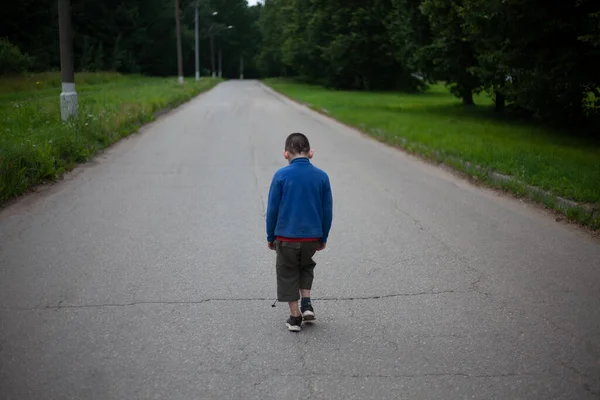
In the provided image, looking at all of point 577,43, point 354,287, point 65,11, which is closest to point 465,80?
point 577,43

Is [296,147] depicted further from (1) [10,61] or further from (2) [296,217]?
(1) [10,61]

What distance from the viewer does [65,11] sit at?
14.3 metres

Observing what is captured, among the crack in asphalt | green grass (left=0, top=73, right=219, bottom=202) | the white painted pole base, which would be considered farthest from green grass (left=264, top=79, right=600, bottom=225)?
the white painted pole base

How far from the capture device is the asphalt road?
366 cm

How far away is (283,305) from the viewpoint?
4980 millimetres

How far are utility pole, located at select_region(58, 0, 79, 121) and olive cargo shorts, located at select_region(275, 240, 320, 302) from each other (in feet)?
39.1

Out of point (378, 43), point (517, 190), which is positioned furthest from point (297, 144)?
point (378, 43)

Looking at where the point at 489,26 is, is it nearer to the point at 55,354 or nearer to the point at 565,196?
the point at 565,196

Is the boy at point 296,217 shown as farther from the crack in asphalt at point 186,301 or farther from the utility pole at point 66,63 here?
the utility pole at point 66,63

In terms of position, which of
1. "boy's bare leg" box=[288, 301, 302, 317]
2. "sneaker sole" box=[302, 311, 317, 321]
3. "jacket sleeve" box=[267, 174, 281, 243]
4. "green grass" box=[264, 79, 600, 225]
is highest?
"jacket sleeve" box=[267, 174, 281, 243]

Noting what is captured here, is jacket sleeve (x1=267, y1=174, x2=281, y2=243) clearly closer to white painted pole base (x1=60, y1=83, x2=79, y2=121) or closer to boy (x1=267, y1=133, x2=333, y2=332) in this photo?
boy (x1=267, y1=133, x2=333, y2=332)

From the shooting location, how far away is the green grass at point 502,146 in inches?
375

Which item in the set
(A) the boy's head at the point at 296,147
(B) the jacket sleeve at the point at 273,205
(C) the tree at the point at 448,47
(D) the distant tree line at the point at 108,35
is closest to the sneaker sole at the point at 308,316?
(B) the jacket sleeve at the point at 273,205

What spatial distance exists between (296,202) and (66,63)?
40.7 feet
